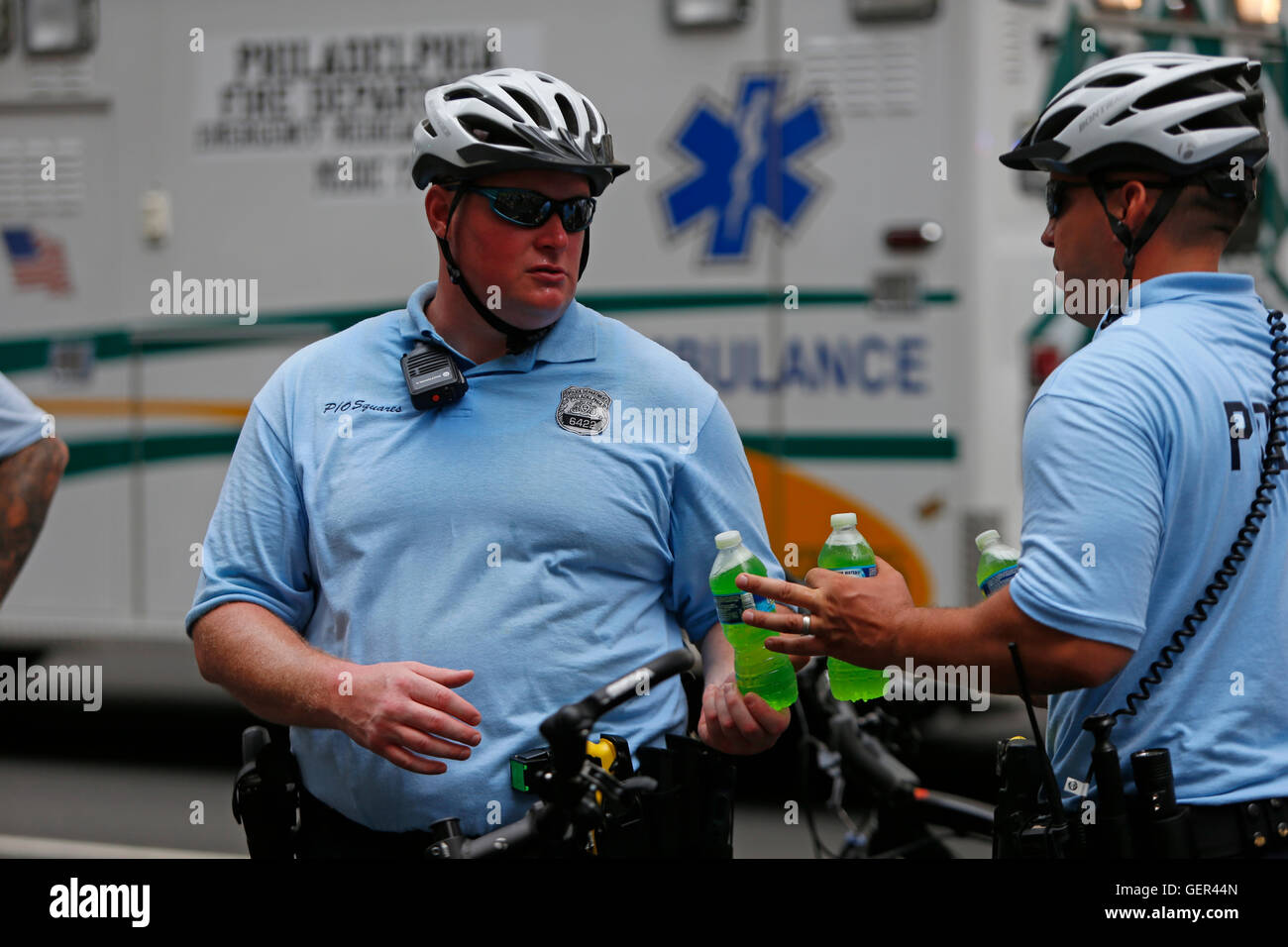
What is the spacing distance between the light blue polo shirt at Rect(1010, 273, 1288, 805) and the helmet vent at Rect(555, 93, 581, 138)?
0.97 meters

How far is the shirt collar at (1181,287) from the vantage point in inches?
87.9

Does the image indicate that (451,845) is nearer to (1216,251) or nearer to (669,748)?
(669,748)

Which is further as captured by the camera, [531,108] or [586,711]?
[531,108]

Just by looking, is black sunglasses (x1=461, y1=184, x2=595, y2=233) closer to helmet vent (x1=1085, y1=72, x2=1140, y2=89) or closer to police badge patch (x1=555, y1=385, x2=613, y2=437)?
police badge patch (x1=555, y1=385, x2=613, y2=437)

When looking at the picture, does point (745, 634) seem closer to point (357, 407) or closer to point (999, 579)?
point (999, 579)

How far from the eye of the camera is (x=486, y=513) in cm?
253

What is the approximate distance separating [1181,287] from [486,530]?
116 centimetres

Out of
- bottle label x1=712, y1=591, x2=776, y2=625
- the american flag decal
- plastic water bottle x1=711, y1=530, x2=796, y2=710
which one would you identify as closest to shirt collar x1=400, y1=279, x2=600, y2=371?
plastic water bottle x1=711, y1=530, x2=796, y2=710

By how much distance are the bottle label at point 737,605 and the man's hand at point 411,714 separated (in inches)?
16.4

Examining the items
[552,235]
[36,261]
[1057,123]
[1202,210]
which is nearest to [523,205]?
[552,235]

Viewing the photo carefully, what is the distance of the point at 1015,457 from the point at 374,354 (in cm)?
338

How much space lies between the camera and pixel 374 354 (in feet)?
8.90

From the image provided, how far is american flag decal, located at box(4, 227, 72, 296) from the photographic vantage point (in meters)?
6.41
